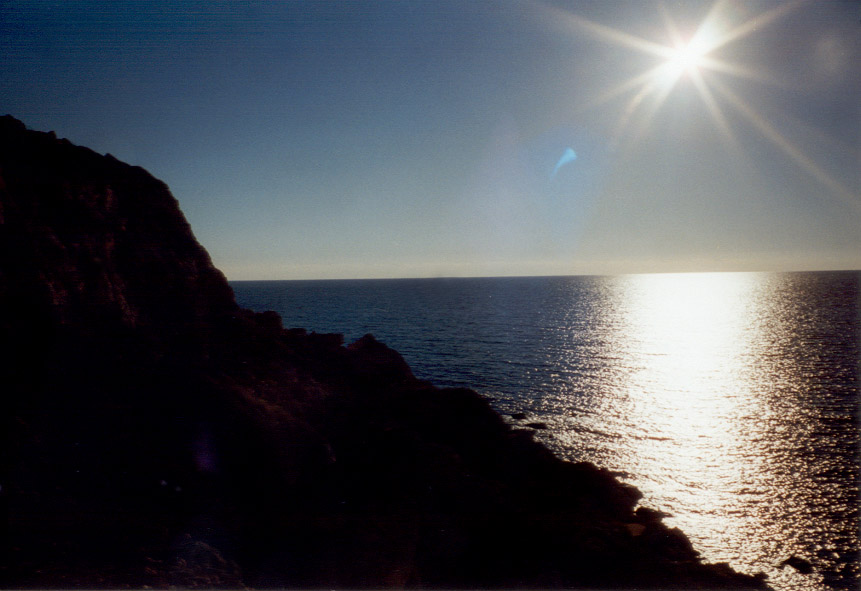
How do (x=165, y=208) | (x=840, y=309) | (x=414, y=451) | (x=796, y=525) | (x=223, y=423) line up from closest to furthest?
(x=223, y=423), (x=796, y=525), (x=414, y=451), (x=165, y=208), (x=840, y=309)

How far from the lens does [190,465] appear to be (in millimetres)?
16859

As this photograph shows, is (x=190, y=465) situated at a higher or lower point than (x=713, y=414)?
higher

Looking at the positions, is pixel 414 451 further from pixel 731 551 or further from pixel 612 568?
pixel 731 551

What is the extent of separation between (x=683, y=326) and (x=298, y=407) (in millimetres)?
106965

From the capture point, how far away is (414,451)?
82.2ft

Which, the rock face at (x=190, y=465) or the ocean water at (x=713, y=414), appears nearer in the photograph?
the rock face at (x=190, y=465)

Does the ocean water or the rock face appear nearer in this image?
the rock face

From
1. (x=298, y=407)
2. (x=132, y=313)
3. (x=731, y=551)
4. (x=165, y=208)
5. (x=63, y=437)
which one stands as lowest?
(x=731, y=551)

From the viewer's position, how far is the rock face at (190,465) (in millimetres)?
12551

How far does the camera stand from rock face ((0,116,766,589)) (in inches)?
494

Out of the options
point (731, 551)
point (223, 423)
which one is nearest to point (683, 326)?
point (731, 551)

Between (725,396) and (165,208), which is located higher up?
(165,208)

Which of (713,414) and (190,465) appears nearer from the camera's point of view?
(190,465)

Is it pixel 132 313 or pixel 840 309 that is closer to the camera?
pixel 132 313
